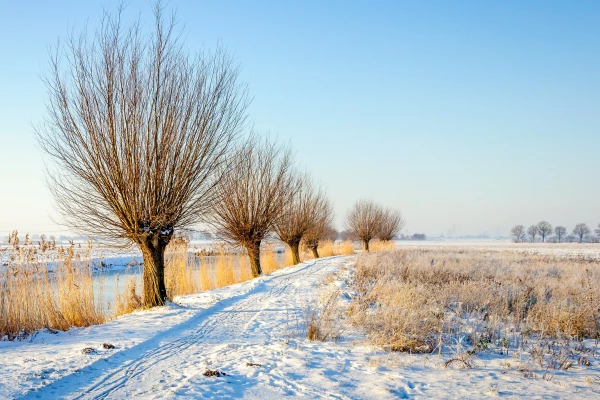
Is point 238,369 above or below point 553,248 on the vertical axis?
above

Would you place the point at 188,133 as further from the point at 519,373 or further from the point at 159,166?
the point at 519,373

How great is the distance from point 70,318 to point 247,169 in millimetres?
10561

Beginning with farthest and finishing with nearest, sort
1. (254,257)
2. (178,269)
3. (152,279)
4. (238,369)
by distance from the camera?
(254,257)
(178,269)
(152,279)
(238,369)

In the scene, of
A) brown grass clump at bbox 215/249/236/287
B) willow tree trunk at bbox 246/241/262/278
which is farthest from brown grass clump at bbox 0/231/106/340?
willow tree trunk at bbox 246/241/262/278

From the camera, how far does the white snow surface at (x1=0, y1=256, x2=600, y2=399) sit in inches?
149

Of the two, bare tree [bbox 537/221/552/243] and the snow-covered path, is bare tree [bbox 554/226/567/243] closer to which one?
bare tree [bbox 537/221/552/243]

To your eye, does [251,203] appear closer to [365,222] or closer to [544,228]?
[365,222]

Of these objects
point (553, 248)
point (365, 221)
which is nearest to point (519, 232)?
point (553, 248)

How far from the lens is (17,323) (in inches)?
243

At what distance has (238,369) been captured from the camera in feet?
14.4

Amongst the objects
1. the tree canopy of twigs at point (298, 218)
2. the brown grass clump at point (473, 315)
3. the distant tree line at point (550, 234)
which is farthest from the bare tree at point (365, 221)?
the distant tree line at point (550, 234)

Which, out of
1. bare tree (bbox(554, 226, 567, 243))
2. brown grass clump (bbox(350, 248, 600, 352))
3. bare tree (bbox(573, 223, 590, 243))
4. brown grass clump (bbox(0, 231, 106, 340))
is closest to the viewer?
brown grass clump (bbox(350, 248, 600, 352))

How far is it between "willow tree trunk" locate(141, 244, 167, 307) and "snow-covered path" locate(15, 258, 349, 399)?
1.31 meters

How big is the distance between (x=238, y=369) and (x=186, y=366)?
2.14 ft
